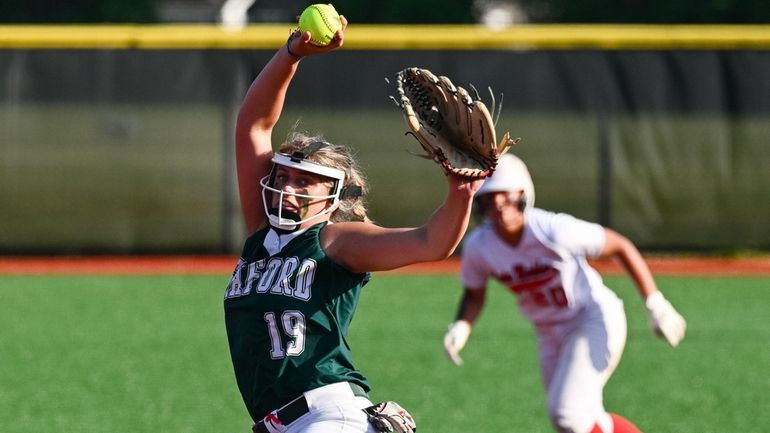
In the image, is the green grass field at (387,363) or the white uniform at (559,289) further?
the green grass field at (387,363)

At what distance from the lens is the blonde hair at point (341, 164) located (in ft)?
13.9

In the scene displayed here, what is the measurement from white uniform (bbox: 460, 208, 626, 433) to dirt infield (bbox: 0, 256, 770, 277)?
8.12 meters

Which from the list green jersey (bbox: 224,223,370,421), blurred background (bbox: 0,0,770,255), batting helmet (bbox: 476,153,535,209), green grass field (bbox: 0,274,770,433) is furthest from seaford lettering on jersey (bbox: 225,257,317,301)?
blurred background (bbox: 0,0,770,255)

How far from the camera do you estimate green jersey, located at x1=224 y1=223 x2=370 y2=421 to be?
13.2 feet

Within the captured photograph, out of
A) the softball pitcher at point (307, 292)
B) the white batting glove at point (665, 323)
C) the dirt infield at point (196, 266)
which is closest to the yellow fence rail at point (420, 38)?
the dirt infield at point (196, 266)

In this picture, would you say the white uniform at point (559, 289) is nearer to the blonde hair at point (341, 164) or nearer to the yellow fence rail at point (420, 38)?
the blonde hair at point (341, 164)

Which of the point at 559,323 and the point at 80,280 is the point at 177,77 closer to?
the point at 80,280

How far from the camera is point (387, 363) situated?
8.90 m


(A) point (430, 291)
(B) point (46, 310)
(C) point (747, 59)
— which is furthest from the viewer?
(C) point (747, 59)

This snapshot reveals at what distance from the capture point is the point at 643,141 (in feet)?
50.3

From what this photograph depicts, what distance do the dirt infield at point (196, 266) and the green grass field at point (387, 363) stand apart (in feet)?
3.83

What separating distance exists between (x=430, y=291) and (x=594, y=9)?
17512 millimetres

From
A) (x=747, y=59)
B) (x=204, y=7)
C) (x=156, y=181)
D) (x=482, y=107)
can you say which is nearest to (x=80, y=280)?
(x=156, y=181)

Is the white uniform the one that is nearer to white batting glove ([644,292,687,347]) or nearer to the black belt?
white batting glove ([644,292,687,347])
